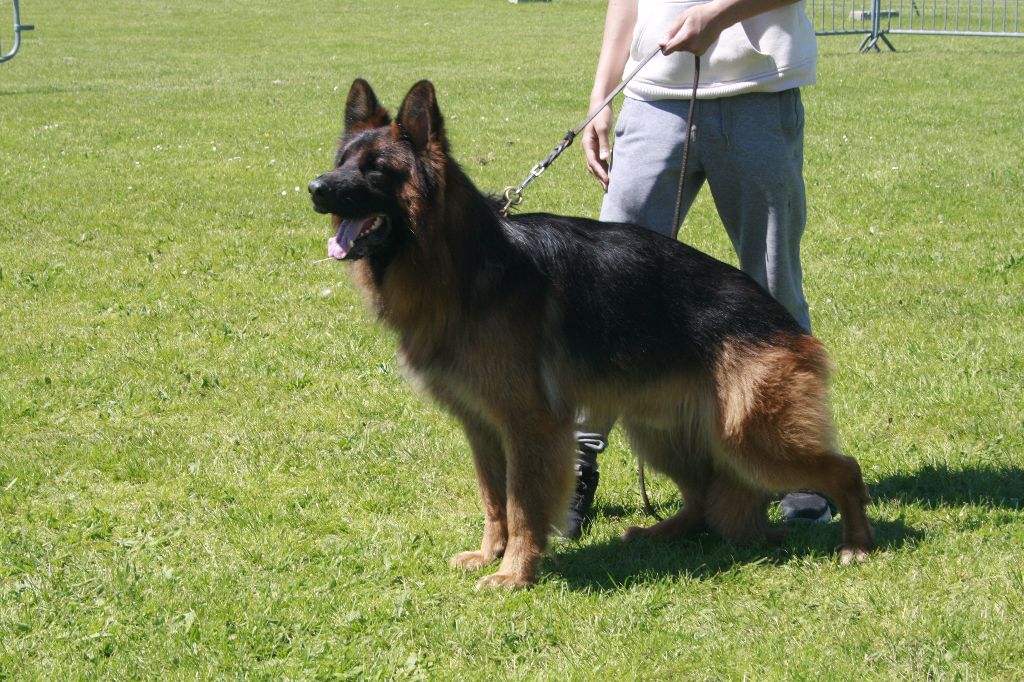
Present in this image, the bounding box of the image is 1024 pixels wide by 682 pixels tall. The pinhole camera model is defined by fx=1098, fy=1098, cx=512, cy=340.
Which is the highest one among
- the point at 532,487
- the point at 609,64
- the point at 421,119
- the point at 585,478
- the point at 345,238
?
the point at 609,64

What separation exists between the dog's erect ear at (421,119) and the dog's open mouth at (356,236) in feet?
0.96

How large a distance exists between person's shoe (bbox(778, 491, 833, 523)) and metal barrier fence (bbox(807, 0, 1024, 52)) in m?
18.9

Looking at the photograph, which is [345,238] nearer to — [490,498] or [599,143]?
[490,498]

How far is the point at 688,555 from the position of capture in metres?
4.32

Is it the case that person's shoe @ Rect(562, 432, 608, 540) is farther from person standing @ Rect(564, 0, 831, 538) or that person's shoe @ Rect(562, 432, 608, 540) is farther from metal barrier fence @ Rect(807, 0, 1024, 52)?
metal barrier fence @ Rect(807, 0, 1024, 52)

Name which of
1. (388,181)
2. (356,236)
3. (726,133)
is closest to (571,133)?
(726,133)

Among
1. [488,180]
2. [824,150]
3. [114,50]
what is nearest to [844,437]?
[488,180]

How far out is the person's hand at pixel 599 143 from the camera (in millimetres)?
4875

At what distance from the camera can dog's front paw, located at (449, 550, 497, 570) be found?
425 centimetres

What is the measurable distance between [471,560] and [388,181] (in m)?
1.53

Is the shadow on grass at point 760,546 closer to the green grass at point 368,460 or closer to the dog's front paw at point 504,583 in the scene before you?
the green grass at point 368,460

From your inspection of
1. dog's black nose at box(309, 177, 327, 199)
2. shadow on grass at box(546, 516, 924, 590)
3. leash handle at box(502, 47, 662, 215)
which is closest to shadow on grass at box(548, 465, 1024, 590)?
shadow on grass at box(546, 516, 924, 590)

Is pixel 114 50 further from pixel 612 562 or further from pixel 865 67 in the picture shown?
pixel 612 562

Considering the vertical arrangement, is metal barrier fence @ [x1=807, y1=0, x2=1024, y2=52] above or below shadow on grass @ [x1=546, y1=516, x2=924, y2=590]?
above
